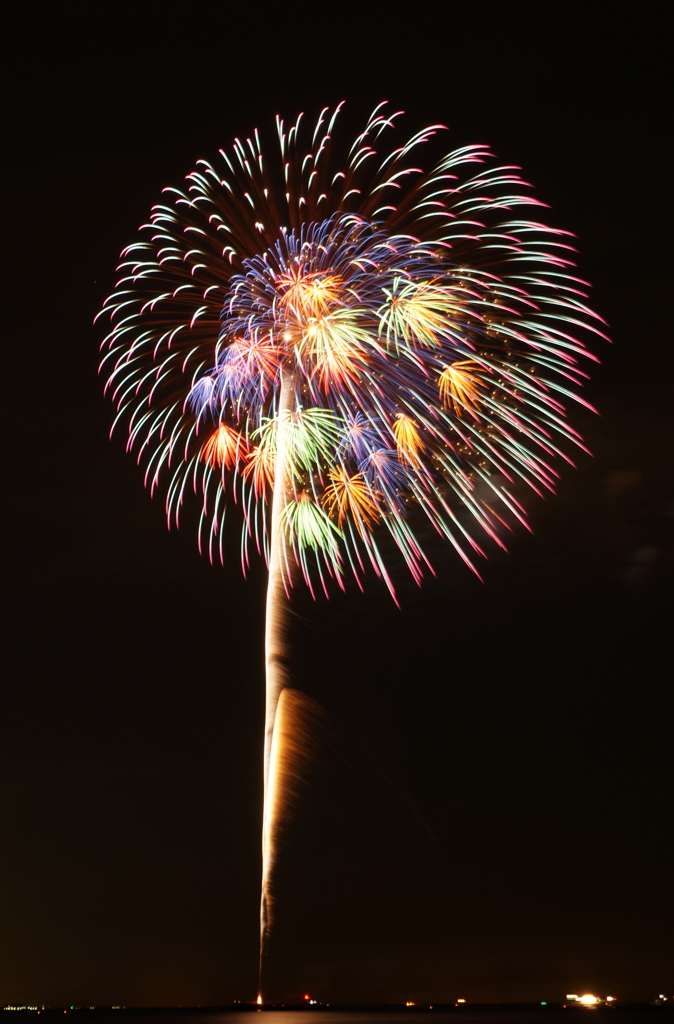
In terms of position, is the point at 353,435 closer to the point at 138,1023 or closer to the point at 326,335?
the point at 326,335

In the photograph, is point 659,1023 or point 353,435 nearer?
point 353,435

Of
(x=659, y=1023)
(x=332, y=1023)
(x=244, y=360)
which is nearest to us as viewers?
(x=244, y=360)

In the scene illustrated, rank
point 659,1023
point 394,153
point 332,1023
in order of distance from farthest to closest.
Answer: point 332,1023 < point 659,1023 < point 394,153

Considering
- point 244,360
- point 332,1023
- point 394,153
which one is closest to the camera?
point 394,153

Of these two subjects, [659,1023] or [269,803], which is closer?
[269,803]

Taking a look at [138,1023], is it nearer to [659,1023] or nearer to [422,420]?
[659,1023]

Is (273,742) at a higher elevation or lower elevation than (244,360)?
lower

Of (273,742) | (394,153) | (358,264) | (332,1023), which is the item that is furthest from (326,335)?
(332,1023)

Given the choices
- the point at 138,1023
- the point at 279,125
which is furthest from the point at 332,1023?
the point at 279,125

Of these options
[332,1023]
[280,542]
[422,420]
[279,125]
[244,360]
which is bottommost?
[280,542]
